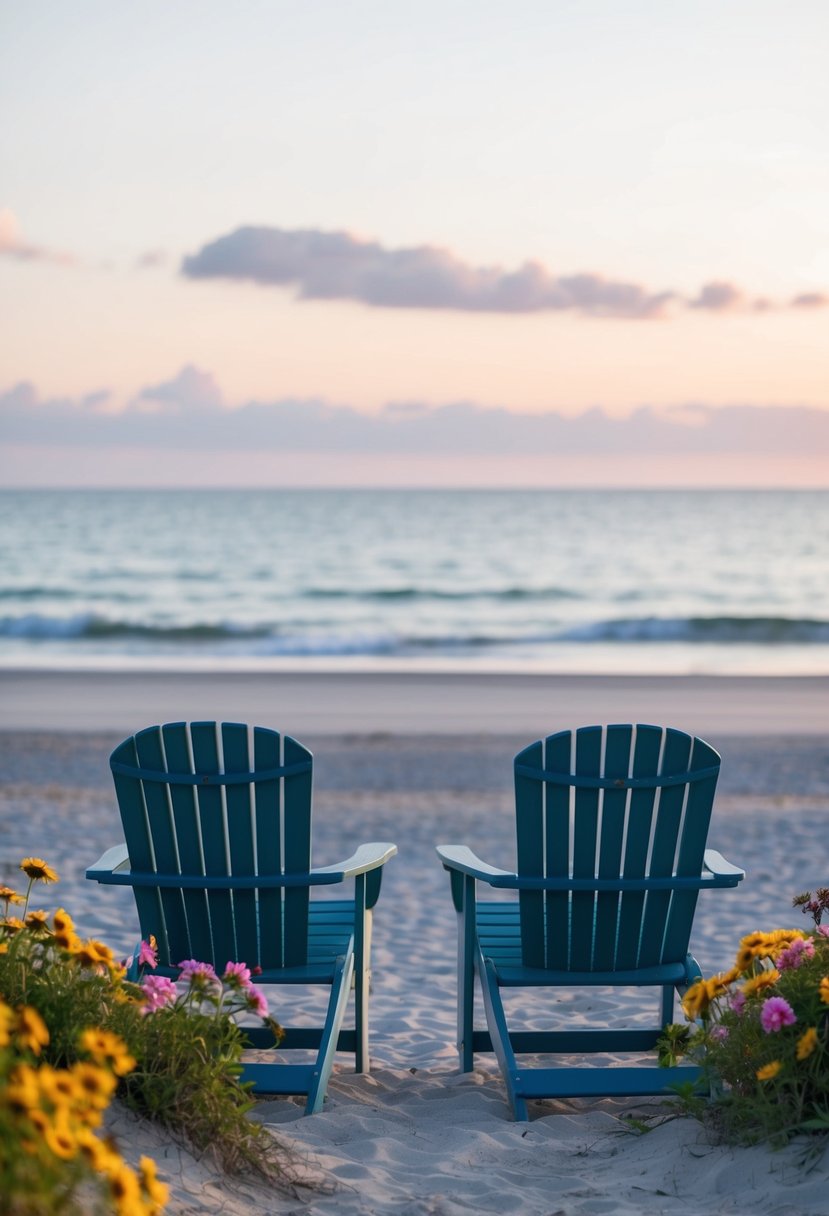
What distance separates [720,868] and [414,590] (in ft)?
81.1

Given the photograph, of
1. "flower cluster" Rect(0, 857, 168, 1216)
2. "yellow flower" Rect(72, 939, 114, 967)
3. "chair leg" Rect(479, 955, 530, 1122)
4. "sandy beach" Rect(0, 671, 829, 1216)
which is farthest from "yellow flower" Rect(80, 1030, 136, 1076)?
"chair leg" Rect(479, 955, 530, 1122)

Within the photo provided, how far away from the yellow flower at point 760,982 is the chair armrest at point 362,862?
3.54ft

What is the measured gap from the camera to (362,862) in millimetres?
3355

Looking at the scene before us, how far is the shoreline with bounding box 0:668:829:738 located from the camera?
11.5 meters

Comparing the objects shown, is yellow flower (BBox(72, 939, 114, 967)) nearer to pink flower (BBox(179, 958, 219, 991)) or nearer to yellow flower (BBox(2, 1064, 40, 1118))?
pink flower (BBox(179, 958, 219, 991))

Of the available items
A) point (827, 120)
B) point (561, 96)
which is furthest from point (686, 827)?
point (827, 120)

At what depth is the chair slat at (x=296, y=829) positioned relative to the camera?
320 cm

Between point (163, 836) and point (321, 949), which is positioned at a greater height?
point (163, 836)

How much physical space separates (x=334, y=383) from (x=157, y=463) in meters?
17.9

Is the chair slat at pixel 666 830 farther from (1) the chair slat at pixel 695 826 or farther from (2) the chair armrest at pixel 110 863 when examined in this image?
(2) the chair armrest at pixel 110 863

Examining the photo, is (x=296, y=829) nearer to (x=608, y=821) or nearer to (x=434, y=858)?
(x=608, y=821)

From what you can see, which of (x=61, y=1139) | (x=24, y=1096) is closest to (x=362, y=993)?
(x=61, y=1139)

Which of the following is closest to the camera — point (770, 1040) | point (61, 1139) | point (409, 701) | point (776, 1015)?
point (61, 1139)

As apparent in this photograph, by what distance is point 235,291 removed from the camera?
1001 inches
